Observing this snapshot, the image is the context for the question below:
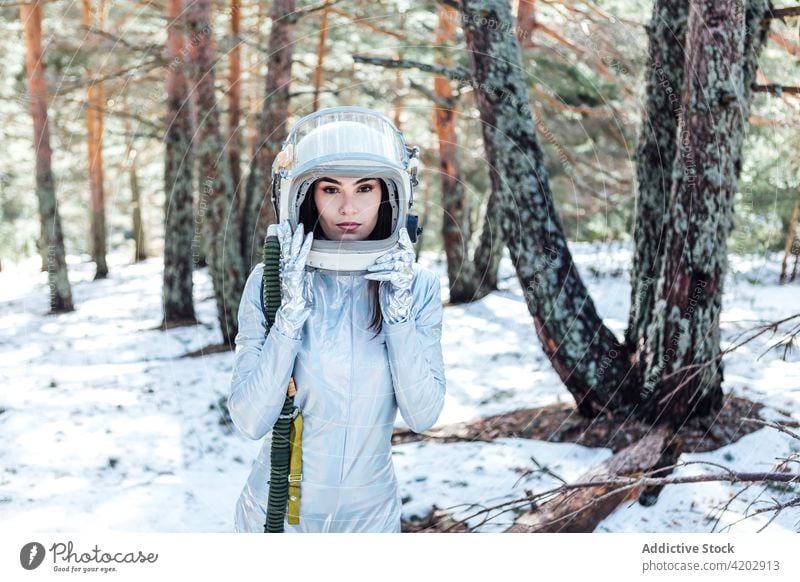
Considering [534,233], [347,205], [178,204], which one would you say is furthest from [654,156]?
[178,204]

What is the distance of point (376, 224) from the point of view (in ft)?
6.33

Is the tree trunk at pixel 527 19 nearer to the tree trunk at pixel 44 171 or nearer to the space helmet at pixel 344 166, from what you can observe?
the tree trunk at pixel 44 171

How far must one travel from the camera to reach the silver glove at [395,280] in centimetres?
169

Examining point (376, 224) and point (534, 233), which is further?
point (534, 233)

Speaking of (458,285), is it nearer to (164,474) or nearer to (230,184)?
(230,184)

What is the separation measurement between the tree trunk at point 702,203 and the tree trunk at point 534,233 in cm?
32

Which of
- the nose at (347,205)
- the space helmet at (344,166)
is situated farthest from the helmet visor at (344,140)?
the nose at (347,205)

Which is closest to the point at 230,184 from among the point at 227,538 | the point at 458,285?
the point at 458,285

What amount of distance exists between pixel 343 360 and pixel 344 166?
48cm

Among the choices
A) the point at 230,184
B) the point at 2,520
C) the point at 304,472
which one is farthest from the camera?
the point at 230,184

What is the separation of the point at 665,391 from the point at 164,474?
2.26 metres

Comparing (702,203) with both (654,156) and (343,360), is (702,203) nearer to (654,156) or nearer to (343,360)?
(654,156)

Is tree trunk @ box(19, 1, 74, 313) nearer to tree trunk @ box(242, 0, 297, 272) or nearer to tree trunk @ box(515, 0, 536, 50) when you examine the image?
tree trunk @ box(242, 0, 297, 272)

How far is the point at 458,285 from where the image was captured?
6.55m
